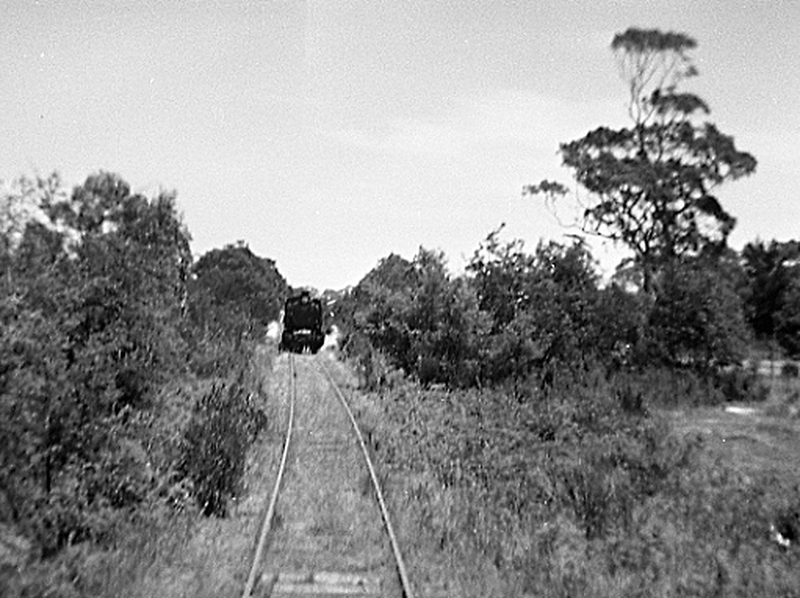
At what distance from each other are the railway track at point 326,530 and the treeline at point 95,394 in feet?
3.51

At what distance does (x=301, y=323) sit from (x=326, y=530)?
51.5 meters

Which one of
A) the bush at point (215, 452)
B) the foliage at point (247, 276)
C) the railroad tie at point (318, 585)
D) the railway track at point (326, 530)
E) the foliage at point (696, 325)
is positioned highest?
the foliage at point (247, 276)

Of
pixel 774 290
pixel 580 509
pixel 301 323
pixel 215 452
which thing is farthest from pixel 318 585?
pixel 774 290

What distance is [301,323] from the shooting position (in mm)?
63219

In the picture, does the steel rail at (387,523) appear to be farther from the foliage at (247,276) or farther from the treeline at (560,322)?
the foliage at (247,276)

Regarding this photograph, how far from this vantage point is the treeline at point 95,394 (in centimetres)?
993

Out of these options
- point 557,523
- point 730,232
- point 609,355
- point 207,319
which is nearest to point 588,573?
point 557,523

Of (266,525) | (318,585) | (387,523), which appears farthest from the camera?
(387,523)

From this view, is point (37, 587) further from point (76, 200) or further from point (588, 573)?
point (76, 200)

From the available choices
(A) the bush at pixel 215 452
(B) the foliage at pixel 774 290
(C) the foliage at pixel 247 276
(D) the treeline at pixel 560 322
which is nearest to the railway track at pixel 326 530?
(A) the bush at pixel 215 452

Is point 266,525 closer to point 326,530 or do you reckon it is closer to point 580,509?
point 326,530

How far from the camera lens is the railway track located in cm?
962

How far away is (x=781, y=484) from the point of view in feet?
50.3

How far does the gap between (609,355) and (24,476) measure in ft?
83.2
